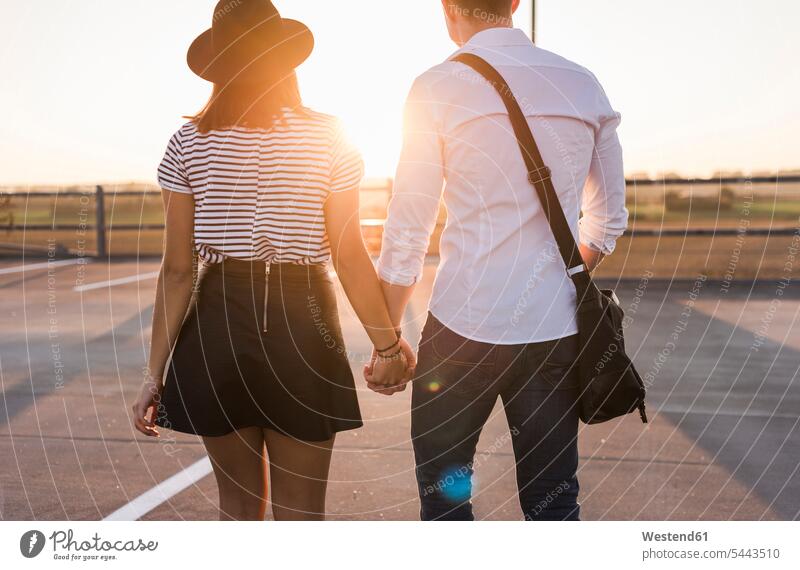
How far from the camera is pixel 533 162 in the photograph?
2.37 m

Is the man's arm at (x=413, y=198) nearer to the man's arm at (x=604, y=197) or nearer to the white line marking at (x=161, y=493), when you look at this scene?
the man's arm at (x=604, y=197)

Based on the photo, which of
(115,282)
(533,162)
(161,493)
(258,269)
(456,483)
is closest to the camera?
(533,162)

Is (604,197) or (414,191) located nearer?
(414,191)

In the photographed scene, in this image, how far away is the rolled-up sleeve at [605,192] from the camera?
2564 millimetres

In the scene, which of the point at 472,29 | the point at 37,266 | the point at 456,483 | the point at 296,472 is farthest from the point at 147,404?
the point at 37,266

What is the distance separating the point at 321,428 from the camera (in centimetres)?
262

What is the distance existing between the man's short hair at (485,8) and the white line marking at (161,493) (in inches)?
104

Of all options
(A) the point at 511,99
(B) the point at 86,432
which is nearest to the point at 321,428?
(A) the point at 511,99

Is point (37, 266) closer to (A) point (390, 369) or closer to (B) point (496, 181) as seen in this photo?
(A) point (390, 369)

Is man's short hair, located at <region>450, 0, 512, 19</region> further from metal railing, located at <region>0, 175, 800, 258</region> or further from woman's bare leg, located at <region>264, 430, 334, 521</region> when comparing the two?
metal railing, located at <region>0, 175, 800, 258</region>

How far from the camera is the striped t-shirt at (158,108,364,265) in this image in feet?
8.03

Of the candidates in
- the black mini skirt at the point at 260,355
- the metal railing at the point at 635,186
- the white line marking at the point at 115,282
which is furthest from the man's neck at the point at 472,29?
the white line marking at the point at 115,282
